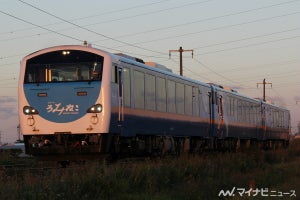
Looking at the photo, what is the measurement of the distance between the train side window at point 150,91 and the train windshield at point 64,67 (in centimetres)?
305

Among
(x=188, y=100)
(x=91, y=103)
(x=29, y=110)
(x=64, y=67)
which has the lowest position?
(x=29, y=110)

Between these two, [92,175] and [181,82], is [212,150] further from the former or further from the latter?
[92,175]

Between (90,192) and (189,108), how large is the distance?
1297 centimetres

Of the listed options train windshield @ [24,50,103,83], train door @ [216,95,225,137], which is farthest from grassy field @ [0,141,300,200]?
train door @ [216,95,225,137]

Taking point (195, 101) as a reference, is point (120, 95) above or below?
below

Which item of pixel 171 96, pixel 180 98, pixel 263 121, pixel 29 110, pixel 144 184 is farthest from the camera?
pixel 263 121

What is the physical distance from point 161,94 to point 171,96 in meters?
1.15

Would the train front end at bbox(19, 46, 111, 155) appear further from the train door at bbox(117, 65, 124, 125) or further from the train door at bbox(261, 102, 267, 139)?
the train door at bbox(261, 102, 267, 139)

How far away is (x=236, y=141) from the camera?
105 ft

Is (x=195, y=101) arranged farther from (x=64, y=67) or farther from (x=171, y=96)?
(x=64, y=67)

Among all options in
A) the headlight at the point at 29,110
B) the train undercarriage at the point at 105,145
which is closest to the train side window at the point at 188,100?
the train undercarriage at the point at 105,145

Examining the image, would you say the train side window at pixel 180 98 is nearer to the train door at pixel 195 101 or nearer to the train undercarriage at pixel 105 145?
the train undercarriage at pixel 105 145

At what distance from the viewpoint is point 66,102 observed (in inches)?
602

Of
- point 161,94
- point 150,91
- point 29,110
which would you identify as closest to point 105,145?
point 29,110
